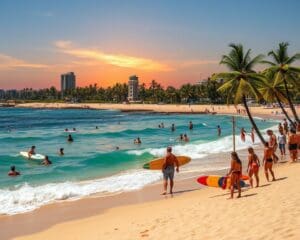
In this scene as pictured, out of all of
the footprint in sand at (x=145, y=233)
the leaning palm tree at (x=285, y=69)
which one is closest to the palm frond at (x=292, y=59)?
the leaning palm tree at (x=285, y=69)

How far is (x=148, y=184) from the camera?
17.5 m

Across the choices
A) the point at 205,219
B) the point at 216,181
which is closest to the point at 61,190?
the point at 216,181

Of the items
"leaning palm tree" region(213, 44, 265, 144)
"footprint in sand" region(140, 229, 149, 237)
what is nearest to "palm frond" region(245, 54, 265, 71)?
"leaning palm tree" region(213, 44, 265, 144)

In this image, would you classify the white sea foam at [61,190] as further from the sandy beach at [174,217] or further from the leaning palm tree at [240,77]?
the leaning palm tree at [240,77]

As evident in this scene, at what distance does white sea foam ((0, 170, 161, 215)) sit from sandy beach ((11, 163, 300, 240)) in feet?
9.76

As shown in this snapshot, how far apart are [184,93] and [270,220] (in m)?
147

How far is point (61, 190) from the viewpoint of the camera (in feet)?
54.3

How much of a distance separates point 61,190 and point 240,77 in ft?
43.5

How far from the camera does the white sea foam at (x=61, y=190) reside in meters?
14.5

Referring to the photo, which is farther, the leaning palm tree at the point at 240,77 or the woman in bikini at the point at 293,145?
the leaning palm tree at the point at 240,77

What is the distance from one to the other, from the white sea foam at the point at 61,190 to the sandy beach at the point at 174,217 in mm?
850

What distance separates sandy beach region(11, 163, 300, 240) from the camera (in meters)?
8.30

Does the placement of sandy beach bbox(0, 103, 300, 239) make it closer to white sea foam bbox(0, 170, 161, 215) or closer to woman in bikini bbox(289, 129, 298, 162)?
white sea foam bbox(0, 170, 161, 215)

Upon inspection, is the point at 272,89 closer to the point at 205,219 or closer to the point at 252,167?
the point at 252,167
